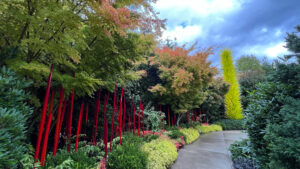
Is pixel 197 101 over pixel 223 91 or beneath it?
beneath

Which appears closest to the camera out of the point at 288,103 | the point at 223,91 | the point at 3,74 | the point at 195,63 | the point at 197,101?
the point at 3,74

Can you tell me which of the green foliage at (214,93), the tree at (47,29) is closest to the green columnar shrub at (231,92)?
the green foliage at (214,93)

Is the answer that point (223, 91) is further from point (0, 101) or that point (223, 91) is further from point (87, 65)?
point (0, 101)

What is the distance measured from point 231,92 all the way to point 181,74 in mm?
8579

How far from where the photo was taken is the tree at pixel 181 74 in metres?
5.98

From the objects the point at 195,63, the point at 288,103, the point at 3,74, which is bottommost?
the point at 288,103

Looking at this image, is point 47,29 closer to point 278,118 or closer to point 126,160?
point 126,160

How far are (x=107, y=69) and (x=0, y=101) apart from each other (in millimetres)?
1757

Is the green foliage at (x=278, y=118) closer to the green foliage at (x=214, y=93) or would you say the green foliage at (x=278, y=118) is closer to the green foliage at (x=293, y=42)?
the green foliage at (x=293, y=42)

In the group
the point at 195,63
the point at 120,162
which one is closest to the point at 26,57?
the point at 120,162

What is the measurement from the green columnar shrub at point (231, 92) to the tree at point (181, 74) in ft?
22.0

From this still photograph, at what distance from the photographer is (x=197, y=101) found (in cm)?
756

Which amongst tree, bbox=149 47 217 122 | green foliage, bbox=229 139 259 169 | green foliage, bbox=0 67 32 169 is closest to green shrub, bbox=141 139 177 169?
green foliage, bbox=229 139 259 169

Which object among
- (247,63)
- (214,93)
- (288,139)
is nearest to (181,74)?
(288,139)
